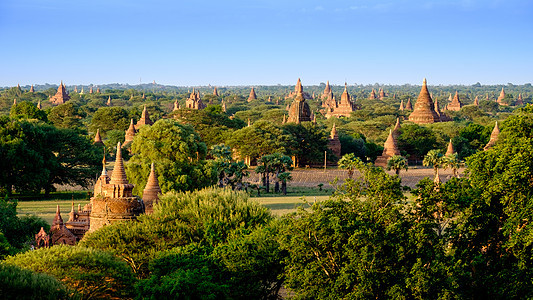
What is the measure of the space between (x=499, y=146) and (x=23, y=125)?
29.5 metres

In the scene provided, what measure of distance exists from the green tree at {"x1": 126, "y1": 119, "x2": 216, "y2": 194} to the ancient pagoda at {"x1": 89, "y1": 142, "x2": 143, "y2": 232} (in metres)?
11.8

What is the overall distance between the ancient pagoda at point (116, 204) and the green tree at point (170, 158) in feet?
38.6

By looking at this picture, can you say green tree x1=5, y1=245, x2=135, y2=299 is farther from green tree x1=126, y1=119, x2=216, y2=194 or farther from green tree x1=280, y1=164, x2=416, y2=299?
green tree x1=126, y1=119, x2=216, y2=194

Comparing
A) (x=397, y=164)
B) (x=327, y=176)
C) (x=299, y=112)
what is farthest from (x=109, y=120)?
(x=397, y=164)

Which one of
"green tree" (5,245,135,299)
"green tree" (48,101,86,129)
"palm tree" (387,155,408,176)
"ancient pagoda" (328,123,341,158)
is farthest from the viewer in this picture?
"green tree" (48,101,86,129)

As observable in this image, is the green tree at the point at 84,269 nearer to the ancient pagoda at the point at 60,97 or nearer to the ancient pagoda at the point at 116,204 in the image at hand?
the ancient pagoda at the point at 116,204

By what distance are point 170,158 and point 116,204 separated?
17529 millimetres

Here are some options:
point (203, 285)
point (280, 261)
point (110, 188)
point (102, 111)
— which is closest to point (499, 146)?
point (280, 261)

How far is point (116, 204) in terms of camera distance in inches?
876

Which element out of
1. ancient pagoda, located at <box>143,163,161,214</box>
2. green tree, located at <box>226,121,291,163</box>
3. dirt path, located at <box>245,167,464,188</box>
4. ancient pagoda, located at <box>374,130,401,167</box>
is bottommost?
dirt path, located at <box>245,167,464,188</box>

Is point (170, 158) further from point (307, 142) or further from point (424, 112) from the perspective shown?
point (424, 112)

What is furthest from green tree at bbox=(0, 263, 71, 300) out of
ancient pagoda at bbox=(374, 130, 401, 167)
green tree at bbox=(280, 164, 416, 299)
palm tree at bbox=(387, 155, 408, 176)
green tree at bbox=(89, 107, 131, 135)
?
green tree at bbox=(89, 107, 131, 135)

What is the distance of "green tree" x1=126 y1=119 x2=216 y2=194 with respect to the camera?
117 ft

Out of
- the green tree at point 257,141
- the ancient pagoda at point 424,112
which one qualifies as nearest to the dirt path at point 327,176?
the green tree at point 257,141
